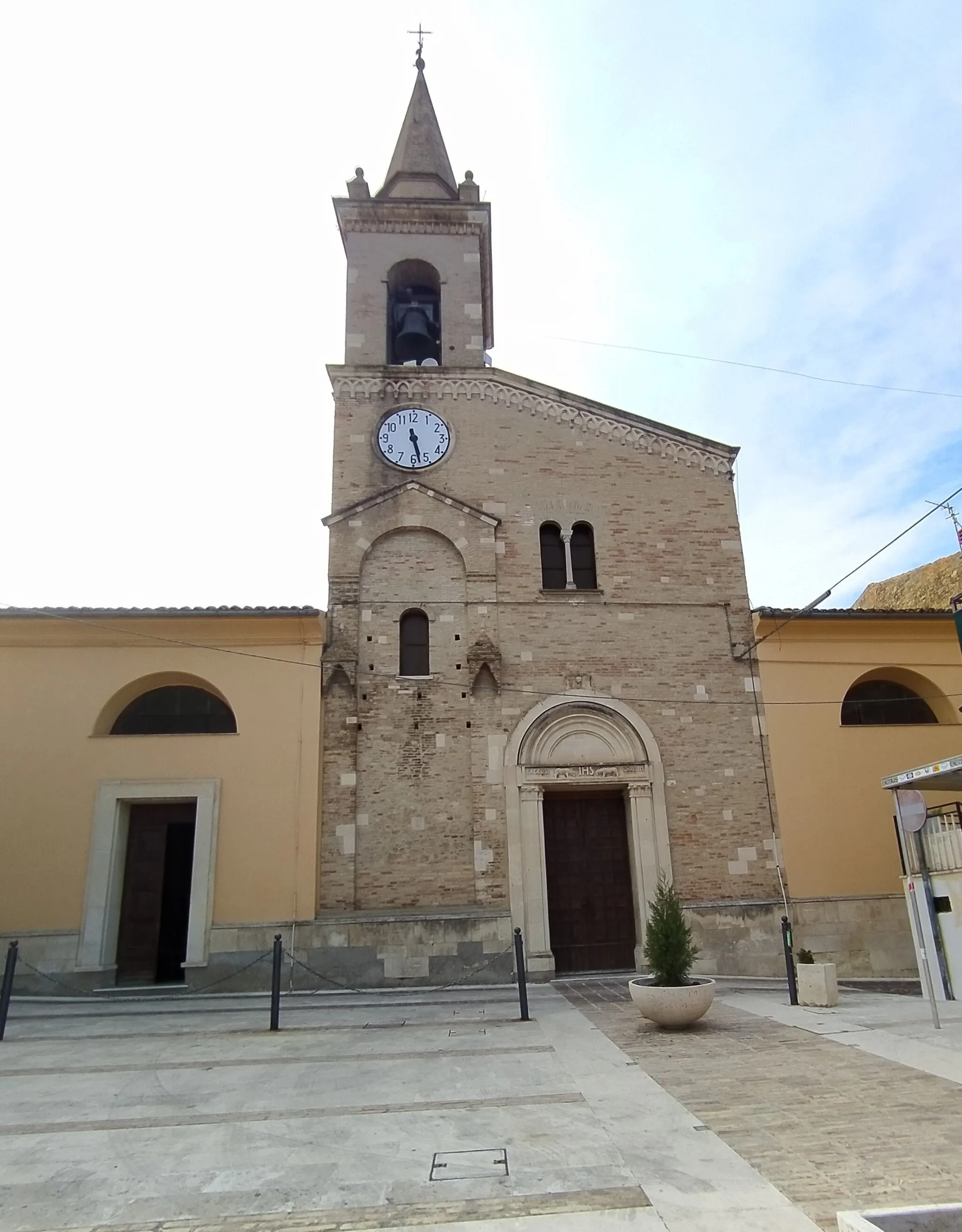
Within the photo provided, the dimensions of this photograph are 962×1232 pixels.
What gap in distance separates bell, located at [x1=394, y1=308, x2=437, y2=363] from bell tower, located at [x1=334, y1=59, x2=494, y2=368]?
0.02m

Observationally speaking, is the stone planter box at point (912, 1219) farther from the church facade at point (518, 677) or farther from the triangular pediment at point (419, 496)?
the triangular pediment at point (419, 496)

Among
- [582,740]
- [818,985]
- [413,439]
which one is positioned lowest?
[818,985]

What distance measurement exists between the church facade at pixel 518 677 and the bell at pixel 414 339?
6 centimetres

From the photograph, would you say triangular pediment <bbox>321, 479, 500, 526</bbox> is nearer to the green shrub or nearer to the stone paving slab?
the green shrub

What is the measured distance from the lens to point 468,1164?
5.25 m

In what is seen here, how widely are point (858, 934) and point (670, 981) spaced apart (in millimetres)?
6718

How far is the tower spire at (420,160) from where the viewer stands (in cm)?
→ 1970

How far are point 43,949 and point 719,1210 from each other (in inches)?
482

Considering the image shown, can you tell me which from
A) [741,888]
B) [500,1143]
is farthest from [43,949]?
[741,888]

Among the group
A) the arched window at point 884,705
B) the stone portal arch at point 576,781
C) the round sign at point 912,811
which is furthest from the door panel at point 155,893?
the arched window at point 884,705

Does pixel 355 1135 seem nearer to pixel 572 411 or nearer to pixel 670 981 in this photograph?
pixel 670 981

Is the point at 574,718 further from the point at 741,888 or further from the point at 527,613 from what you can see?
the point at 741,888

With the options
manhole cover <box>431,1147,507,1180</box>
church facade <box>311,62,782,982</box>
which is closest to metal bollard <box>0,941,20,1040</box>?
church facade <box>311,62,782,982</box>

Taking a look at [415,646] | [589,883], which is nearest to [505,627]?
[415,646]
